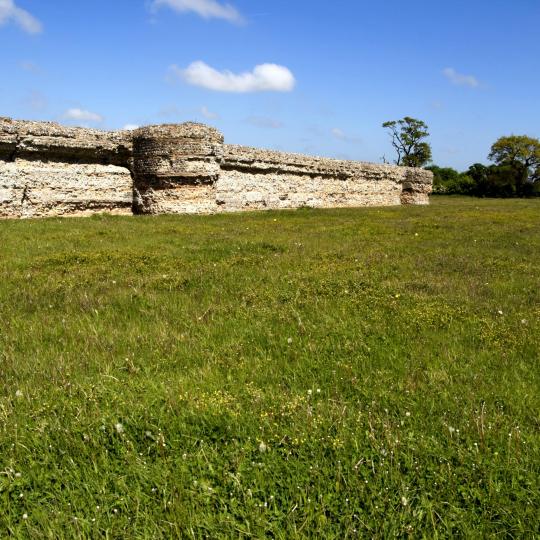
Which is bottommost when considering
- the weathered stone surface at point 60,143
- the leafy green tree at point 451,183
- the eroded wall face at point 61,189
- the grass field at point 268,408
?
the grass field at point 268,408

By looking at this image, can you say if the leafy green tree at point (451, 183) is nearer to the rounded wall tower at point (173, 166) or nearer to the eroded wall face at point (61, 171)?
the rounded wall tower at point (173, 166)

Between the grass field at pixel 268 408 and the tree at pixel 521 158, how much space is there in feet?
195

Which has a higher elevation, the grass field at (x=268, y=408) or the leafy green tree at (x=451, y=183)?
the leafy green tree at (x=451, y=183)

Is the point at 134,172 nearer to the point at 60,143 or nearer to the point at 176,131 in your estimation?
the point at 176,131

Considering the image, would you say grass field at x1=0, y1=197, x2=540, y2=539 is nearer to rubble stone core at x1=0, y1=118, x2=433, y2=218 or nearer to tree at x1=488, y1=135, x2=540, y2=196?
rubble stone core at x1=0, y1=118, x2=433, y2=218

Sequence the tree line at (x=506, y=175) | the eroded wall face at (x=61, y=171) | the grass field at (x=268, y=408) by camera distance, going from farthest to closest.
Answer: the tree line at (x=506, y=175) < the eroded wall face at (x=61, y=171) < the grass field at (x=268, y=408)

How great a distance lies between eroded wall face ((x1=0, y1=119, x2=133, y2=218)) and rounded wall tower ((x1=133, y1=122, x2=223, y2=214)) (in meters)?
0.56

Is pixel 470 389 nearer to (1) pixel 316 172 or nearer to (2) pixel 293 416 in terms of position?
(2) pixel 293 416

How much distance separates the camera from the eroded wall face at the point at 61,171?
1688 cm

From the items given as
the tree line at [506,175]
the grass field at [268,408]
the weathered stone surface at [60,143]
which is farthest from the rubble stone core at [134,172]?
the tree line at [506,175]

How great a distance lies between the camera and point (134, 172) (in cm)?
2042

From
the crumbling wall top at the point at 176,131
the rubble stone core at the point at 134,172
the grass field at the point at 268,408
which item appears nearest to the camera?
the grass field at the point at 268,408

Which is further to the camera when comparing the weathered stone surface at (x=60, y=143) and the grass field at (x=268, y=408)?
the weathered stone surface at (x=60, y=143)

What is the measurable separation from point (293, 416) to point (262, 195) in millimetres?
23138
